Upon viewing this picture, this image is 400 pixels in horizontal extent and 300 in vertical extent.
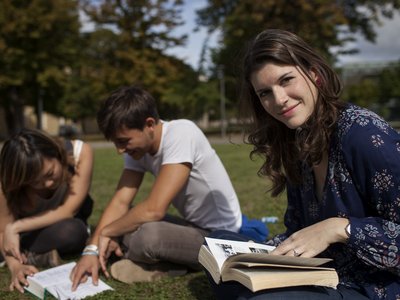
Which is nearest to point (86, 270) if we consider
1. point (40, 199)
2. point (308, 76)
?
point (40, 199)

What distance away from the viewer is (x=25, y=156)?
3281mm

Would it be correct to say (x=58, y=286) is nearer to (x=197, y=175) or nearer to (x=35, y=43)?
(x=197, y=175)

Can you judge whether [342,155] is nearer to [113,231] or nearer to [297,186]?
[297,186]

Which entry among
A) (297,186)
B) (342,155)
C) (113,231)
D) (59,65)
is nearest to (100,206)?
(113,231)

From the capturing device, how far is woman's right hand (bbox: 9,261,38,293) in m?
3.24

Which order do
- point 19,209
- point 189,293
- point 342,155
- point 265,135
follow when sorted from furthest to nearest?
point 19,209 → point 189,293 → point 265,135 → point 342,155

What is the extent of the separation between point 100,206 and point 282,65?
4.99 meters

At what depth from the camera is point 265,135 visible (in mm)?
2389

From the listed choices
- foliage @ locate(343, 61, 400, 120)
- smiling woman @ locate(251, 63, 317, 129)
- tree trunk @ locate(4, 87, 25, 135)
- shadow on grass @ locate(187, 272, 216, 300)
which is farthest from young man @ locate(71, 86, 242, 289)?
foliage @ locate(343, 61, 400, 120)

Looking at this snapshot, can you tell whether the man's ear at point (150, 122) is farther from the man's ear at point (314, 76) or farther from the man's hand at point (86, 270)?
the man's ear at point (314, 76)

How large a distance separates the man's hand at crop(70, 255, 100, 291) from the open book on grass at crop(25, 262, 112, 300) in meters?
0.03

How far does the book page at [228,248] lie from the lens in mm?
2162

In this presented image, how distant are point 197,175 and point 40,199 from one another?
1.23 m

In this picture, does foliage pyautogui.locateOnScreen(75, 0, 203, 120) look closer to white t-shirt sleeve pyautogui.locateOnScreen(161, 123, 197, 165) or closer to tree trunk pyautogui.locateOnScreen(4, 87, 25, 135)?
tree trunk pyautogui.locateOnScreen(4, 87, 25, 135)
